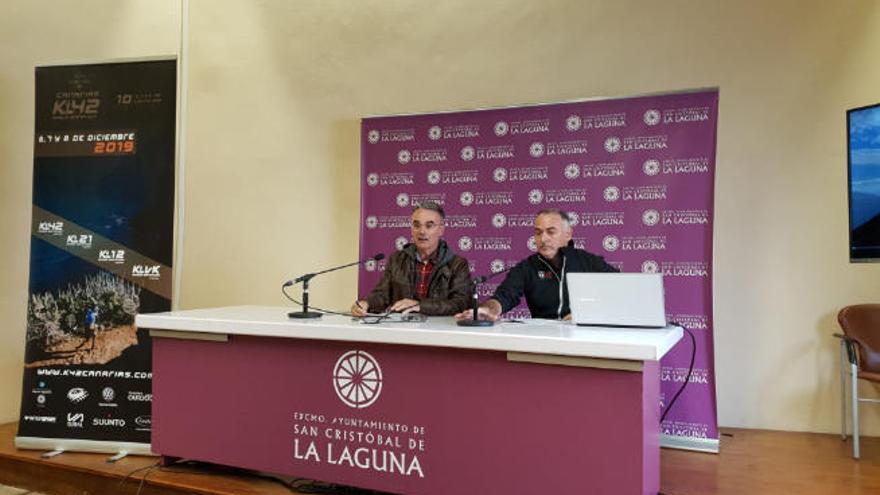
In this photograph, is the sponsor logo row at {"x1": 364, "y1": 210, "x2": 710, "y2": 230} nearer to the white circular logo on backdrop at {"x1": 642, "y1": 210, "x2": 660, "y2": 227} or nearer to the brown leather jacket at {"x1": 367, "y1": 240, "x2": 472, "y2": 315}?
the white circular logo on backdrop at {"x1": 642, "y1": 210, "x2": 660, "y2": 227}

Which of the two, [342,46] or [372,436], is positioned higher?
[342,46]

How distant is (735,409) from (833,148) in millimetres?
1614

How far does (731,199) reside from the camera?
3.50 m

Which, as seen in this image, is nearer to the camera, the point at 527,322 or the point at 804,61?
the point at 527,322

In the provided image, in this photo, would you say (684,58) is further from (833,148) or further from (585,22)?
(833,148)

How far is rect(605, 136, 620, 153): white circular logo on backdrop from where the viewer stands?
134 inches

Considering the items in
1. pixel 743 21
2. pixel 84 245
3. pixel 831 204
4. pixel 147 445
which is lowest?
pixel 147 445

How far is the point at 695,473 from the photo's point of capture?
8.82 ft

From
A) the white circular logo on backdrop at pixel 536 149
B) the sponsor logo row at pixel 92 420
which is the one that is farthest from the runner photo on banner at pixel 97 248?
the white circular logo on backdrop at pixel 536 149

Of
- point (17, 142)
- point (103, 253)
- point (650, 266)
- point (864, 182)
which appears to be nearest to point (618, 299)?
point (650, 266)

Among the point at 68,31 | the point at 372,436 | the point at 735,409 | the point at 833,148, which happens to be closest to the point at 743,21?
the point at 833,148

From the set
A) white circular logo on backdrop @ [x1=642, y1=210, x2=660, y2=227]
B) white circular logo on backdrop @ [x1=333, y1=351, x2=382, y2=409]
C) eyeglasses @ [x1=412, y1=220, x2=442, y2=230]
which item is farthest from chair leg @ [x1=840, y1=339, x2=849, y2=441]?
white circular logo on backdrop @ [x1=333, y1=351, x2=382, y2=409]

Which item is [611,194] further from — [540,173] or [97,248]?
[97,248]

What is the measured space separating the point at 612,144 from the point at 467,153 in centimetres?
90
